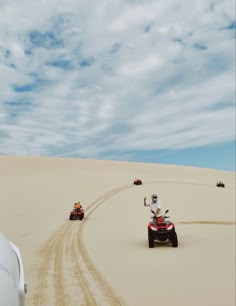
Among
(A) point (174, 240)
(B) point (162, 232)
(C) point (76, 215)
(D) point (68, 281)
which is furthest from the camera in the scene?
(C) point (76, 215)

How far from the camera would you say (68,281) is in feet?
25.5

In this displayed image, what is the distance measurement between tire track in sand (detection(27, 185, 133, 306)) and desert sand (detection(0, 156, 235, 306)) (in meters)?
0.02

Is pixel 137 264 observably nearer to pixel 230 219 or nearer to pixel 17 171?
pixel 230 219

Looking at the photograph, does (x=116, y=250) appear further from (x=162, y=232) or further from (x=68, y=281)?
(x=68, y=281)

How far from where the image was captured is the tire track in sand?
21.3ft

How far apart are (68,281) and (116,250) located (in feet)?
16.2

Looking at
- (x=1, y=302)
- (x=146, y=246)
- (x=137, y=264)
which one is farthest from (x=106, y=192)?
(x=1, y=302)

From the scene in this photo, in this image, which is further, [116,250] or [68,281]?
[116,250]

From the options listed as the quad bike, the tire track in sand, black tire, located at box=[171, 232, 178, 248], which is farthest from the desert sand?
the quad bike

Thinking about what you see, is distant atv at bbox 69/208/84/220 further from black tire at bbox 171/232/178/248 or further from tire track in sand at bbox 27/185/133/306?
black tire at bbox 171/232/178/248

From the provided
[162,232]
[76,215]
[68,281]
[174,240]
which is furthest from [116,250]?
[76,215]

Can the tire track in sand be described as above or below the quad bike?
below

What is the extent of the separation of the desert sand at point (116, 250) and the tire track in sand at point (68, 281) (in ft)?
0.06

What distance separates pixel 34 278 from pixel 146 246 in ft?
18.5
